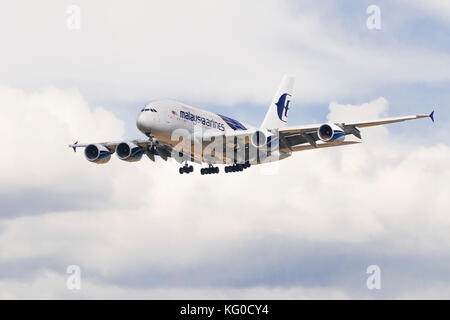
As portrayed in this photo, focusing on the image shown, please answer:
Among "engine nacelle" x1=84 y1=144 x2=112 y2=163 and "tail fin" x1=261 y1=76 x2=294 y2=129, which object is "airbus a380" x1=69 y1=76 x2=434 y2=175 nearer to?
"engine nacelle" x1=84 y1=144 x2=112 y2=163

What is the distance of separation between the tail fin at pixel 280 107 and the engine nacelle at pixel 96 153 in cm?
1877

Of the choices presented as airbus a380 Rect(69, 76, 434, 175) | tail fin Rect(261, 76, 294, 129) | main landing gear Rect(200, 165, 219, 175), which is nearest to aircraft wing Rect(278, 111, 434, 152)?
airbus a380 Rect(69, 76, 434, 175)

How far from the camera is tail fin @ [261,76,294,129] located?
90.4 m

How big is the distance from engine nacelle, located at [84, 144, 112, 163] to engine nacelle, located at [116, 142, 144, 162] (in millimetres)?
2650

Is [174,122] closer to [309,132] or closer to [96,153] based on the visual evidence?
[309,132]

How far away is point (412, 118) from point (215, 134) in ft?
52.2

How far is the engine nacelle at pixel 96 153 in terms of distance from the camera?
258 ft

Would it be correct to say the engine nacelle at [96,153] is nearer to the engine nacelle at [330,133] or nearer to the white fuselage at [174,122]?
the white fuselage at [174,122]

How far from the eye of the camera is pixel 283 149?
245ft

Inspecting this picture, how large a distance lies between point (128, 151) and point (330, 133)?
19123mm

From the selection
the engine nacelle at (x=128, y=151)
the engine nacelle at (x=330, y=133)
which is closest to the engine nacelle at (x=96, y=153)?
the engine nacelle at (x=128, y=151)

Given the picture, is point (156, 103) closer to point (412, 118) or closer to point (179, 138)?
point (179, 138)

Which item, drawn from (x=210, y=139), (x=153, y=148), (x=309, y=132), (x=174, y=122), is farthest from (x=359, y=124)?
(x=153, y=148)

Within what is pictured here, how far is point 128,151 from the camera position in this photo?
251 feet
